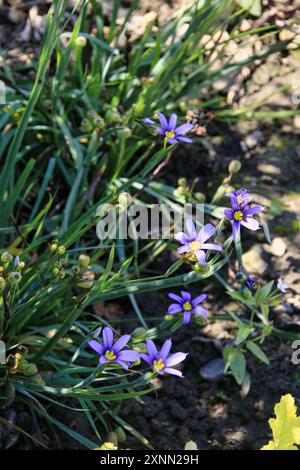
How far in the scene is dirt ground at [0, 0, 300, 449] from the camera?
1.88m

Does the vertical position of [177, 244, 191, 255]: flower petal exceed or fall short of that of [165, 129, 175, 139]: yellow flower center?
it falls short

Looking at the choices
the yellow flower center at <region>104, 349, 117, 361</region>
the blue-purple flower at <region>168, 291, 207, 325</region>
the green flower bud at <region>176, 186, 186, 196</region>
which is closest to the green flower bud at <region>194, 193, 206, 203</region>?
the green flower bud at <region>176, 186, 186, 196</region>

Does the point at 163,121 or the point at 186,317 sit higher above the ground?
the point at 163,121

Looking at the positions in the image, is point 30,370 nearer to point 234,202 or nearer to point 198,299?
point 198,299

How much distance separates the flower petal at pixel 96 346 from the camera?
149 centimetres

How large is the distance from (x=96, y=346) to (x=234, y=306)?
0.70 meters

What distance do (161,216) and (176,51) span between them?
0.51 metres

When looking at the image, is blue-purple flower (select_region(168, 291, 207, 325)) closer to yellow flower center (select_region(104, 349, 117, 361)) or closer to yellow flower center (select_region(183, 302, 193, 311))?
yellow flower center (select_region(183, 302, 193, 311))

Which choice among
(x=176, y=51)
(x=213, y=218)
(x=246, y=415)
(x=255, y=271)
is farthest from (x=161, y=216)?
(x=246, y=415)

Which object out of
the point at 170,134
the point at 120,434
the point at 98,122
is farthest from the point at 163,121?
the point at 120,434

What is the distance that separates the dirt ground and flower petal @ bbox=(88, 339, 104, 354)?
1.29 feet

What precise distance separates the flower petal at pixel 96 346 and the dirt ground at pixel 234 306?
1.29 ft

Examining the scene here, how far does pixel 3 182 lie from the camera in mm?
1914

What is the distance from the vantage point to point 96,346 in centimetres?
150
